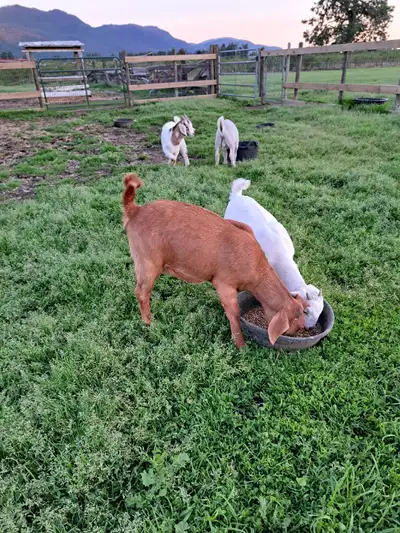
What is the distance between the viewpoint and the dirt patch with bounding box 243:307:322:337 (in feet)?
10.0

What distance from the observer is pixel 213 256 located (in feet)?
9.72

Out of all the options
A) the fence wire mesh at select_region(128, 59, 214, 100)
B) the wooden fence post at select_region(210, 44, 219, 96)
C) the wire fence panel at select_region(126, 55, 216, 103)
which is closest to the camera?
the wire fence panel at select_region(126, 55, 216, 103)

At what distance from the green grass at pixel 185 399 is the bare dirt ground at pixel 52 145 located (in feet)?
8.63

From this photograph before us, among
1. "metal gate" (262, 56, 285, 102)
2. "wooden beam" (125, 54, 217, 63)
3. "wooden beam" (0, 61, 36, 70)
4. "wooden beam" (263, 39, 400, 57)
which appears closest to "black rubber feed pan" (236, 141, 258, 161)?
"wooden beam" (263, 39, 400, 57)

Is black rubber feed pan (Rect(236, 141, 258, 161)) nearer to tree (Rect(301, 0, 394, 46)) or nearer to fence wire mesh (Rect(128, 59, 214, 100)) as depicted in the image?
fence wire mesh (Rect(128, 59, 214, 100))

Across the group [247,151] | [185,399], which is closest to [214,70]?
[247,151]

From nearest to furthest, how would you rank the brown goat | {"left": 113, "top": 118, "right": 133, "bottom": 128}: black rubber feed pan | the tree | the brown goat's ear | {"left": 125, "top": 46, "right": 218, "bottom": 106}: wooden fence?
the brown goat's ear
the brown goat
{"left": 113, "top": 118, "right": 133, "bottom": 128}: black rubber feed pan
{"left": 125, "top": 46, "right": 218, "bottom": 106}: wooden fence
the tree

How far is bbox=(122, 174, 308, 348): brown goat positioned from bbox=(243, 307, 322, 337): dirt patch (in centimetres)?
16

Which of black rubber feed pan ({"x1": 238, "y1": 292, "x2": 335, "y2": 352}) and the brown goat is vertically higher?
the brown goat

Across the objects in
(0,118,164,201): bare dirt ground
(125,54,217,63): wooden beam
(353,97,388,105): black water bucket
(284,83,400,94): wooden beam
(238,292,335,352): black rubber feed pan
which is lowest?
(238,292,335,352): black rubber feed pan

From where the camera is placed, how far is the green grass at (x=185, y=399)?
1.98 meters

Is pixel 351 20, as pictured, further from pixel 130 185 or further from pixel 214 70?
pixel 130 185

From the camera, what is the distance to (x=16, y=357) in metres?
3.00

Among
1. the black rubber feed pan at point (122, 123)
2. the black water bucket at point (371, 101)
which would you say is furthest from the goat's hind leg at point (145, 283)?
the black water bucket at point (371, 101)
